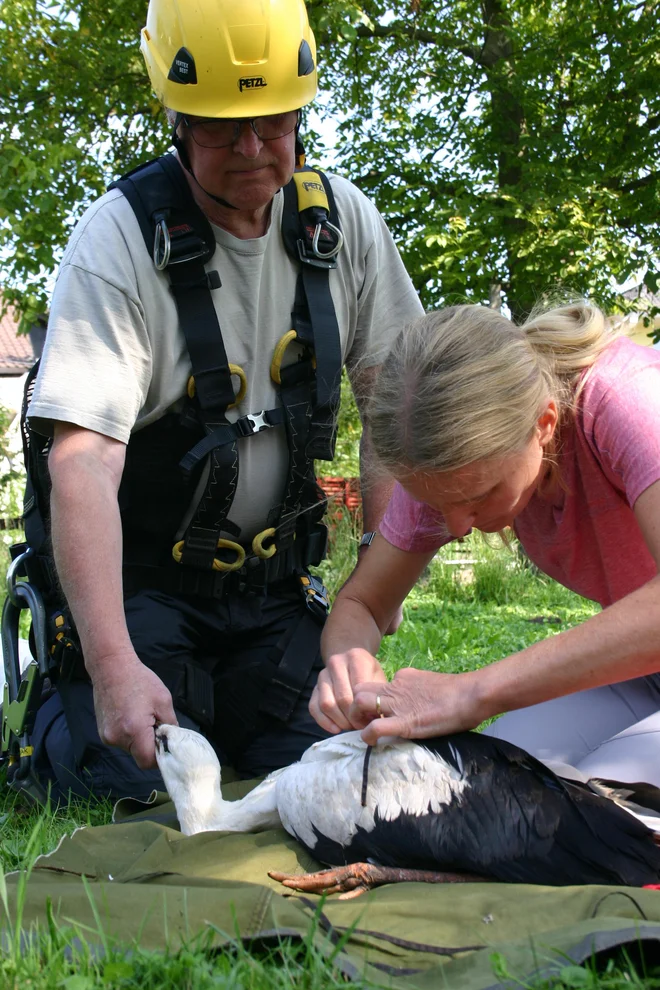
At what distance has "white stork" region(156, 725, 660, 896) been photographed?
2.41 meters

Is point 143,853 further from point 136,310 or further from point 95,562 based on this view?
point 136,310

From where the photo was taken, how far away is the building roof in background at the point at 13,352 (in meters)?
30.2

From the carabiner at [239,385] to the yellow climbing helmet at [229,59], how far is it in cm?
89

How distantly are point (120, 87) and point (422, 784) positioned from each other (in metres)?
9.90

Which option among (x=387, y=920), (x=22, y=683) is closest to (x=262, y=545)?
(x=22, y=683)

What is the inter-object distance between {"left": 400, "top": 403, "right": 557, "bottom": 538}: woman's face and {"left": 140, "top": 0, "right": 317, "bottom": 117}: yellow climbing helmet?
5.18ft

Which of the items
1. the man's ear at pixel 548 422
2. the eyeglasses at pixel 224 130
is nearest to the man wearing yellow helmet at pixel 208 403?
the eyeglasses at pixel 224 130

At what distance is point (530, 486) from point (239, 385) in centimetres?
136

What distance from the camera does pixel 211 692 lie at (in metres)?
3.86

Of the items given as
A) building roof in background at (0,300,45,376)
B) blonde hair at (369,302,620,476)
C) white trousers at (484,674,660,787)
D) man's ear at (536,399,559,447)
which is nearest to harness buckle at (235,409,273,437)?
blonde hair at (369,302,620,476)

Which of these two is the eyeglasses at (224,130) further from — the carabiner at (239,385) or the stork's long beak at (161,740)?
the stork's long beak at (161,740)

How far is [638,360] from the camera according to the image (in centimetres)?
279

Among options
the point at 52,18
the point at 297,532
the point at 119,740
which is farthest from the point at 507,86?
the point at 119,740

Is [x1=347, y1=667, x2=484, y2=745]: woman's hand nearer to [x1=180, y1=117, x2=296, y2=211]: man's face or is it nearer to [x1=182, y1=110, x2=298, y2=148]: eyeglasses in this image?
[x1=180, y1=117, x2=296, y2=211]: man's face
